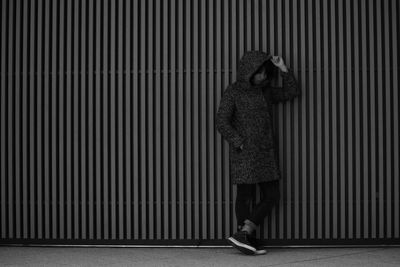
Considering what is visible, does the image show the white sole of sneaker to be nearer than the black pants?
Yes

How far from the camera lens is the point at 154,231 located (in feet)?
21.6

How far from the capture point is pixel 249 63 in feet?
20.2

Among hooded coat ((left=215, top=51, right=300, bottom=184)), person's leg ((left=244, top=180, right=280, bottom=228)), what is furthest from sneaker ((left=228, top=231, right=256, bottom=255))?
hooded coat ((left=215, top=51, right=300, bottom=184))

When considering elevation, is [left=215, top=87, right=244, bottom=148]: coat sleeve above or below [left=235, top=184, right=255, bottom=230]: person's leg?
above

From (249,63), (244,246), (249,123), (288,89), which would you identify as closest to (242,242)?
(244,246)

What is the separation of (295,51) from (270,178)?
1.30 metres

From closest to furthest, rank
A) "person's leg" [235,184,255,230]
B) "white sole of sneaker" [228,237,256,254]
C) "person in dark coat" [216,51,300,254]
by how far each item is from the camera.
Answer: "white sole of sneaker" [228,237,256,254], "person in dark coat" [216,51,300,254], "person's leg" [235,184,255,230]

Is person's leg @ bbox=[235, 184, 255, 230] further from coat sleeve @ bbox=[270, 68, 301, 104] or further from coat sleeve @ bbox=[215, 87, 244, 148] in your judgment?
coat sleeve @ bbox=[270, 68, 301, 104]

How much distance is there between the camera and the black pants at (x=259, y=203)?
615 centimetres

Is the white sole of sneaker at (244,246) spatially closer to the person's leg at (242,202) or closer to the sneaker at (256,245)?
the sneaker at (256,245)

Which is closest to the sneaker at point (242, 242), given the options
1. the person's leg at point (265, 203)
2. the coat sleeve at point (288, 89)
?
the person's leg at point (265, 203)

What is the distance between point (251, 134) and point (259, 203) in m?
0.66

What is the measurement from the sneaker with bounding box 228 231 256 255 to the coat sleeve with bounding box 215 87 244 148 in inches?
31.9

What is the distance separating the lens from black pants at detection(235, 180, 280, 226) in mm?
6148
